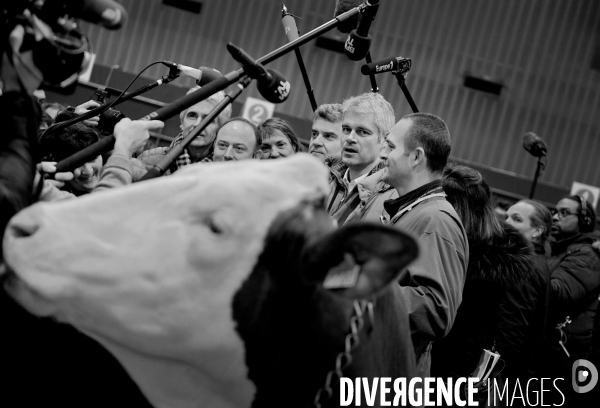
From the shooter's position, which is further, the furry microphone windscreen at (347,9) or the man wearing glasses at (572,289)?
the man wearing glasses at (572,289)

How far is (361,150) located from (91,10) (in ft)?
6.62

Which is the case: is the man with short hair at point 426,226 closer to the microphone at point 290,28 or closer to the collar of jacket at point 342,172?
the collar of jacket at point 342,172

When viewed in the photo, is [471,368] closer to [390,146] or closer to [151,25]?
[390,146]

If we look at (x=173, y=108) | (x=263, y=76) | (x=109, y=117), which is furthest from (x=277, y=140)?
(x=173, y=108)

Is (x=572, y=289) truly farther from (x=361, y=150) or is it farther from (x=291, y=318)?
(x=291, y=318)

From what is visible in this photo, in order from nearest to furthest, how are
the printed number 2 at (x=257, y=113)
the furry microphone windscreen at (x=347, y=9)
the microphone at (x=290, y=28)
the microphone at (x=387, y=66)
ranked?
the furry microphone windscreen at (x=347, y=9), the microphone at (x=290, y=28), the microphone at (x=387, y=66), the printed number 2 at (x=257, y=113)

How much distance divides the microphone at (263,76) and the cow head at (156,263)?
616 millimetres

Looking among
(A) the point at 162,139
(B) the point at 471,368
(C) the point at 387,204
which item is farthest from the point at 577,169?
(C) the point at 387,204

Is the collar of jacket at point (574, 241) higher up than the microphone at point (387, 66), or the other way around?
the microphone at point (387, 66)

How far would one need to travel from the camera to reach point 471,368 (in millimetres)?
3359

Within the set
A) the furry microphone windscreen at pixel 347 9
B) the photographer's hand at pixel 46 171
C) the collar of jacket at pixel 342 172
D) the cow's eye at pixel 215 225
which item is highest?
the furry microphone windscreen at pixel 347 9

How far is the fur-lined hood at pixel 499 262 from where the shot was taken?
3.30 m

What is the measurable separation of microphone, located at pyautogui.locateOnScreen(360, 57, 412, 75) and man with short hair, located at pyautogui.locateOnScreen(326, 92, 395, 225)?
1.34ft

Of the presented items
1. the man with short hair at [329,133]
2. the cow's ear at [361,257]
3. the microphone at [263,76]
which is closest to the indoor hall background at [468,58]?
the man with short hair at [329,133]
